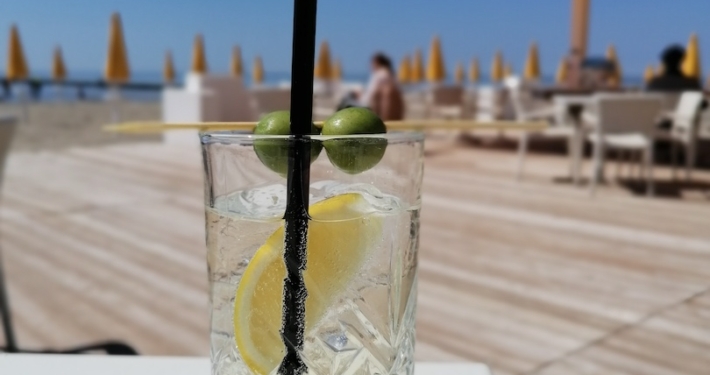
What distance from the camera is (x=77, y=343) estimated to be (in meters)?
2.12

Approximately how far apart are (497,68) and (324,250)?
39.4 feet

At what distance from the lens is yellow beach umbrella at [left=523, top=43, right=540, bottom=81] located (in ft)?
36.0

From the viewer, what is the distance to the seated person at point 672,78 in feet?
19.0

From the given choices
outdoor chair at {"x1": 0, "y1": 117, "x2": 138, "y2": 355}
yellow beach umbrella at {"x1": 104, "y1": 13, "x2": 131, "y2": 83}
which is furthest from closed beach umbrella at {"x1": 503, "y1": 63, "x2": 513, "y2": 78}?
outdoor chair at {"x1": 0, "y1": 117, "x2": 138, "y2": 355}

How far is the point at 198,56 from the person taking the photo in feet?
36.1

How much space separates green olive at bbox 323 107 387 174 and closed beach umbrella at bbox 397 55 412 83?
37.7ft

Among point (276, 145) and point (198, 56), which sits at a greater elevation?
point (198, 56)

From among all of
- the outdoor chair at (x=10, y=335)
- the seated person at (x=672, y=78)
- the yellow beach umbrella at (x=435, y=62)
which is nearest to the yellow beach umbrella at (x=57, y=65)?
the yellow beach umbrella at (x=435, y=62)

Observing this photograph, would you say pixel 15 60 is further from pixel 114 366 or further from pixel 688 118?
pixel 114 366

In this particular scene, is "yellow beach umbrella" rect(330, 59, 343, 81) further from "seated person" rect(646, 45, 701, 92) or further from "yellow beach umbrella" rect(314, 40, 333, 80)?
"seated person" rect(646, 45, 701, 92)

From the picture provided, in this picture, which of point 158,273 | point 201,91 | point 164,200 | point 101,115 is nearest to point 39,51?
point 101,115

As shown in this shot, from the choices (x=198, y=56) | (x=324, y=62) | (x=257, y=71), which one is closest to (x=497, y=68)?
(x=324, y=62)

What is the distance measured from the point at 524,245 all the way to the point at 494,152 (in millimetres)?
3942

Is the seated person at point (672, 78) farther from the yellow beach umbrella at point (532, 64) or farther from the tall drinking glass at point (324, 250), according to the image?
the tall drinking glass at point (324, 250)
